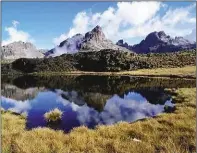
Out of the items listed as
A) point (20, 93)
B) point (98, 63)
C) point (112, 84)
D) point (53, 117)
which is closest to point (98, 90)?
point (112, 84)

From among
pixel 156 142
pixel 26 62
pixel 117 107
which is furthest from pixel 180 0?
pixel 26 62

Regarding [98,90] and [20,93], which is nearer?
[20,93]

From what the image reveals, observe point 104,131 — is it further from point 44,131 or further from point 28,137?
point 28,137

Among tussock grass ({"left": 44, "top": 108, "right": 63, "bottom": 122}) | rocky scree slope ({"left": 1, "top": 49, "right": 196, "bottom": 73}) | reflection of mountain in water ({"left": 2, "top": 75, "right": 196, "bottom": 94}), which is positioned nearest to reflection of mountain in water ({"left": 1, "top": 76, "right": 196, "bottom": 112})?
reflection of mountain in water ({"left": 2, "top": 75, "right": 196, "bottom": 94})

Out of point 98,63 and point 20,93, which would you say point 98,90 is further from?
point 98,63

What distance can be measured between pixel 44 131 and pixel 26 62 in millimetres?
87340

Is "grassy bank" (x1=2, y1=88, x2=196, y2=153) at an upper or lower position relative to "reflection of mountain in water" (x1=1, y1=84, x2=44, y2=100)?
upper

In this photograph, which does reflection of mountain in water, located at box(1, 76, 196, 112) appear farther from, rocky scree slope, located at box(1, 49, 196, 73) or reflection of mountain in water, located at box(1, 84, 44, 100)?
rocky scree slope, located at box(1, 49, 196, 73)

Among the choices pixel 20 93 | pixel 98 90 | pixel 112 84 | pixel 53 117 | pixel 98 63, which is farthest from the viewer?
pixel 98 63

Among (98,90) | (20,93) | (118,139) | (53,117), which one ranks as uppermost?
(118,139)

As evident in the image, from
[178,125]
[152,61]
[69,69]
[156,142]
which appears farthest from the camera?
[69,69]

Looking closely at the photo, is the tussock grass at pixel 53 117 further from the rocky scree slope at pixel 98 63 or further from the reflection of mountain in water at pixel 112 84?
the rocky scree slope at pixel 98 63

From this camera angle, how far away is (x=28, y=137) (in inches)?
461

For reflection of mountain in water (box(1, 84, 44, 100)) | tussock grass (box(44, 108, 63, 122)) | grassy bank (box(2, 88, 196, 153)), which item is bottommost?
reflection of mountain in water (box(1, 84, 44, 100))
